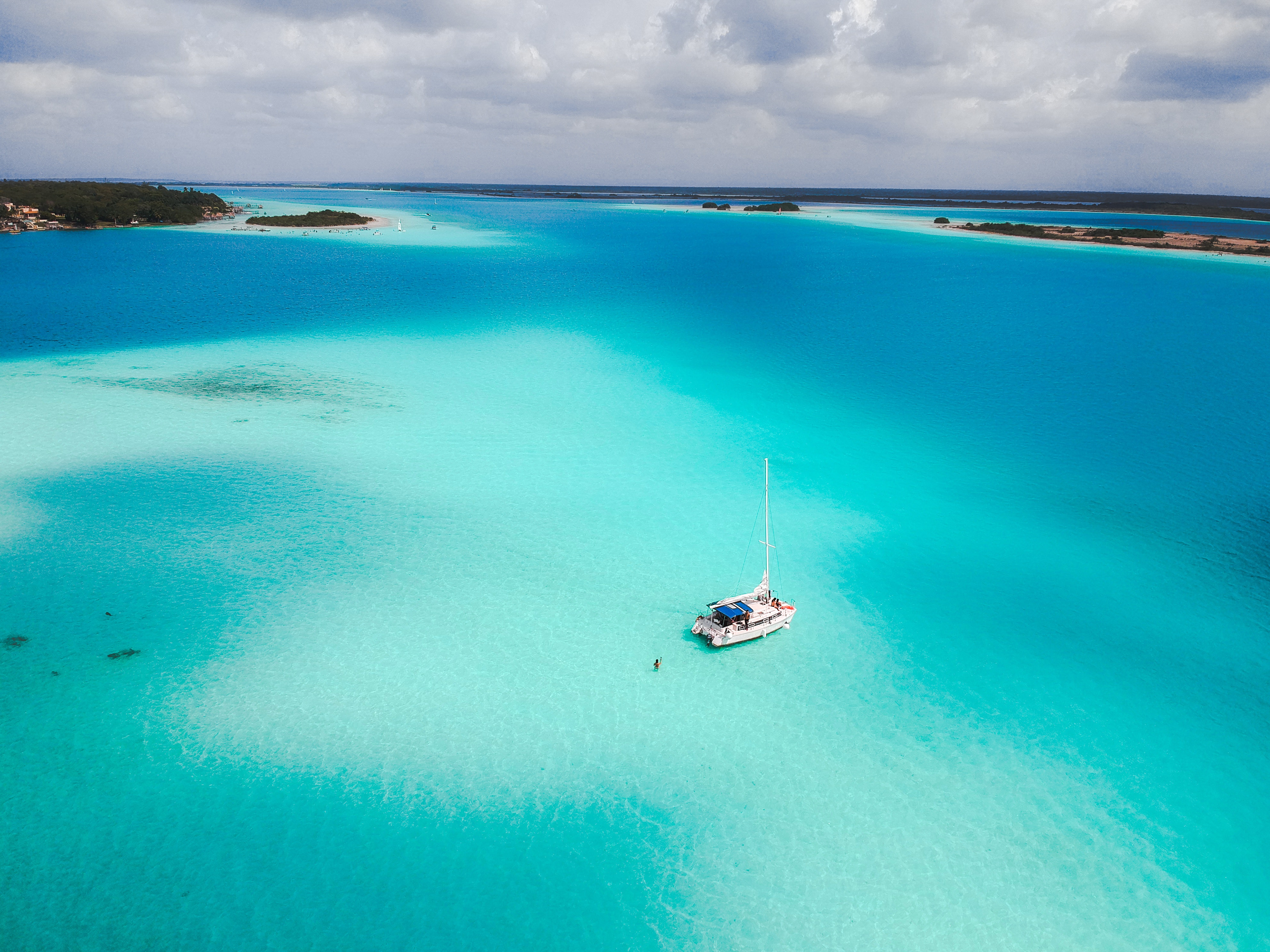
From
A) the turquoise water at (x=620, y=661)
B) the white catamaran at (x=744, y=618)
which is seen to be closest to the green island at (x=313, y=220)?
the turquoise water at (x=620, y=661)

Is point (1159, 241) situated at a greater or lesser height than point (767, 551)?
greater

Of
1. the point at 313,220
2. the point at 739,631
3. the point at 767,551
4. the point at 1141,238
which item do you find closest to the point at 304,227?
the point at 313,220

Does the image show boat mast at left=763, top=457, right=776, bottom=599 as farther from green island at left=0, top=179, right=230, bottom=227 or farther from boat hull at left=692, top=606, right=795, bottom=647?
green island at left=0, top=179, right=230, bottom=227

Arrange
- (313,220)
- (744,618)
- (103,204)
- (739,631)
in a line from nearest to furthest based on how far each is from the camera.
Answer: (739,631)
(744,618)
(103,204)
(313,220)

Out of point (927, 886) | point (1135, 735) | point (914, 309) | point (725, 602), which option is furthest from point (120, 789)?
point (914, 309)

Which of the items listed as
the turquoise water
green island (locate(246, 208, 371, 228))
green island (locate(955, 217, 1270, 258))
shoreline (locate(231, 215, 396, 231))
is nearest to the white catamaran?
the turquoise water

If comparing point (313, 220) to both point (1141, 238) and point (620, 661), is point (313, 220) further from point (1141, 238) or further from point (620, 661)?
point (1141, 238)
